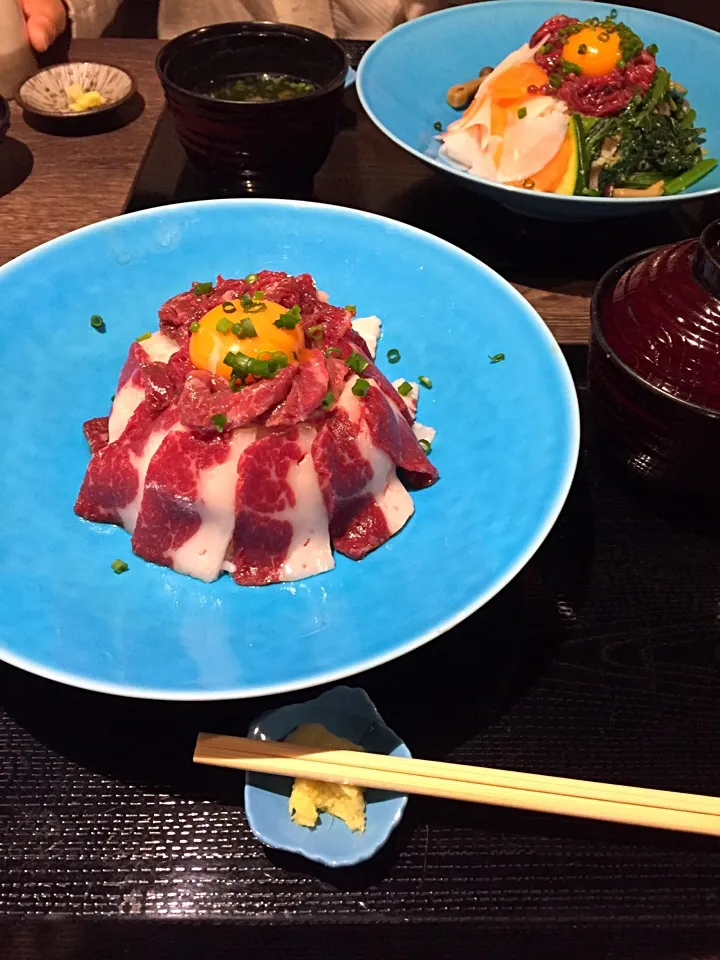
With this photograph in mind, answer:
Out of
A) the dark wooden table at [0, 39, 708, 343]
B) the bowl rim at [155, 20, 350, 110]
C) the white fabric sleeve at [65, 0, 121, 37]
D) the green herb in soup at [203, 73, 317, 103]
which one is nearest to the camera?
the bowl rim at [155, 20, 350, 110]

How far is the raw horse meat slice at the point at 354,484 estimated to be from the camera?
210 centimetres

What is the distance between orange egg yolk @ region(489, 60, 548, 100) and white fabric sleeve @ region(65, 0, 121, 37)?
3.03 m

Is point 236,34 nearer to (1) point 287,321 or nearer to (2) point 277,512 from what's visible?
(1) point 287,321

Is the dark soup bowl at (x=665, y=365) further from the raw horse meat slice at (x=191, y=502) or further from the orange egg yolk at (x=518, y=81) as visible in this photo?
the orange egg yolk at (x=518, y=81)

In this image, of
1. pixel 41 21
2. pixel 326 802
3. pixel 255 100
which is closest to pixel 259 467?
pixel 326 802

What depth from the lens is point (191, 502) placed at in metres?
2.05

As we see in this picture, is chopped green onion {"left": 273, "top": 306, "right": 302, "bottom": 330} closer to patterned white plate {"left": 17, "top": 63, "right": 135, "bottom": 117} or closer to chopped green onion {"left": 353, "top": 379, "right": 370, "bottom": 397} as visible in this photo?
chopped green onion {"left": 353, "top": 379, "right": 370, "bottom": 397}

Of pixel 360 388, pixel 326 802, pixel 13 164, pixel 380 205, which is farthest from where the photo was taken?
pixel 13 164

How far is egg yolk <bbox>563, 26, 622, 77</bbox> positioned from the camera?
344 centimetres

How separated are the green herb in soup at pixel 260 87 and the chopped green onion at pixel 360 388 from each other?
2.12 m

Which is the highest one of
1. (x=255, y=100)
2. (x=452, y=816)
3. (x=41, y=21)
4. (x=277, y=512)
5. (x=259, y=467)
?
(x=41, y=21)

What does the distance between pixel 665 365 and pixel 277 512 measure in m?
1.20

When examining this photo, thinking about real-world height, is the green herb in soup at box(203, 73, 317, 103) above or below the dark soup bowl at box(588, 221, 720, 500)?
above

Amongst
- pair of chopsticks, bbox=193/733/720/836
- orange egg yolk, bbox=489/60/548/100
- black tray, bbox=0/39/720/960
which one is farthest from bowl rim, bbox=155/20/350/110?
pair of chopsticks, bbox=193/733/720/836
